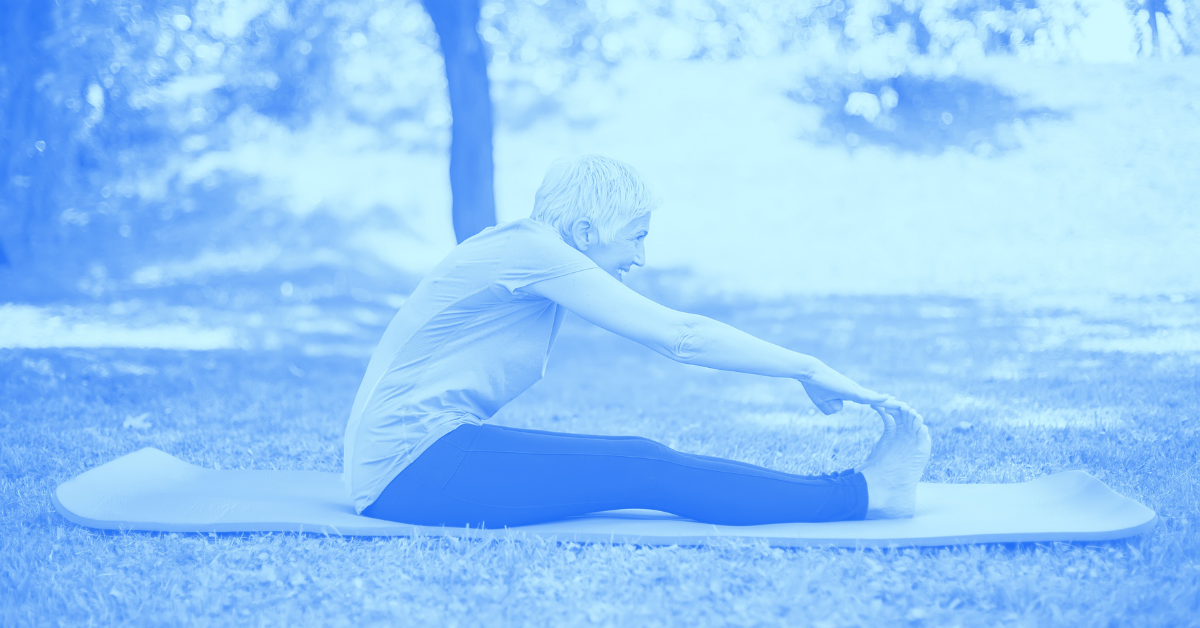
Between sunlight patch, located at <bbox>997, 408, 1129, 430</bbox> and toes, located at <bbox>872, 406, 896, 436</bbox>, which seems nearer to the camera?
toes, located at <bbox>872, 406, 896, 436</bbox>

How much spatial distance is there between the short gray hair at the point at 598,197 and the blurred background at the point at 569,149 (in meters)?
7.52

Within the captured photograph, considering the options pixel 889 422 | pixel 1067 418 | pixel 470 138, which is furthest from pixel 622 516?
pixel 470 138

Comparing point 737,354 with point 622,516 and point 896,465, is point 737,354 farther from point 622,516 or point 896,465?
point 622,516

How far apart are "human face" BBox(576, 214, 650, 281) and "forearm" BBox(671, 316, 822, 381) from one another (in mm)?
316

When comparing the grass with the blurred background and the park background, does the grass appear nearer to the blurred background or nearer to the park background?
the park background

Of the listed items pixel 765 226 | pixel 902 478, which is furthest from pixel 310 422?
pixel 765 226

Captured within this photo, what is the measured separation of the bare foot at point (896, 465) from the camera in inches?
130

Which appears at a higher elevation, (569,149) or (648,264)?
(569,149)

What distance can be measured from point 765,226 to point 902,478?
12.7 m

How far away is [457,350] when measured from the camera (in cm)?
321

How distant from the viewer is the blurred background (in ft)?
38.6

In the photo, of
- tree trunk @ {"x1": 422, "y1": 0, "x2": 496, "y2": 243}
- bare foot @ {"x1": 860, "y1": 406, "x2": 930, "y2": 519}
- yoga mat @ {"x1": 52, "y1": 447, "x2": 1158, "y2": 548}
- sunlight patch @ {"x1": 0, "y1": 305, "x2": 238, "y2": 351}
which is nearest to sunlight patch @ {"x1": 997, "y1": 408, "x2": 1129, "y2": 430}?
yoga mat @ {"x1": 52, "y1": 447, "x2": 1158, "y2": 548}

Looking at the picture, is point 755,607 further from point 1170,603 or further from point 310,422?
point 310,422

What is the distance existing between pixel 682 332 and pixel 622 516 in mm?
869
